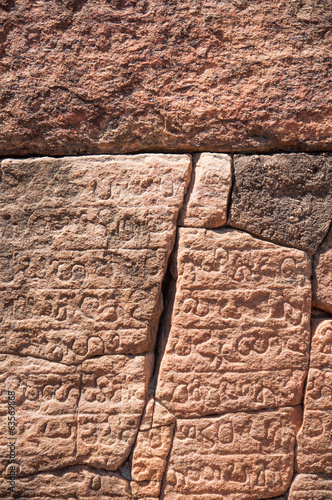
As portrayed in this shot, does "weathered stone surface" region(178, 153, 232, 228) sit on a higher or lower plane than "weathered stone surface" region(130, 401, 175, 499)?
higher

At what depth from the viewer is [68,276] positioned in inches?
77.8

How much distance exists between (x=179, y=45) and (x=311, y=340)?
1.45 metres

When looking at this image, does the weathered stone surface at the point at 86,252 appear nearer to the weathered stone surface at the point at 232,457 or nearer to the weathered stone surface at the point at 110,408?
the weathered stone surface at the point at 110,408

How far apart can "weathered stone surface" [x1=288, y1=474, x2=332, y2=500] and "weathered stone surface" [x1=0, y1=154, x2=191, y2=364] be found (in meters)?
0.90

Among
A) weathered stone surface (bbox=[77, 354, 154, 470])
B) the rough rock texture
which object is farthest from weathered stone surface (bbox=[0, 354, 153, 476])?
the rough rock texture

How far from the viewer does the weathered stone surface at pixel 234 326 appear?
195cm

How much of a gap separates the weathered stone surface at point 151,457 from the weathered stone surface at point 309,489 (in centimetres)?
60

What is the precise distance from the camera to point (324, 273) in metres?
1.99

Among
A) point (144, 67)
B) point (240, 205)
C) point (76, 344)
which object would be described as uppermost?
point (144, 67)

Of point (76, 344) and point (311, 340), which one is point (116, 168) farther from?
point (311, 340)

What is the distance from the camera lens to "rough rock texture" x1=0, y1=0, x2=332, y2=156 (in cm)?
197

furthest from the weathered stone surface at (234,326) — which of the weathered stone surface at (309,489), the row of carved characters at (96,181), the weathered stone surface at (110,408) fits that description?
the weathered stone surface at (309,489)

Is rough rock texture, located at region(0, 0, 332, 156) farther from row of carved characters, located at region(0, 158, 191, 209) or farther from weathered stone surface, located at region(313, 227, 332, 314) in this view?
weathered stone surface, located at region(313, 227, 332, 314)

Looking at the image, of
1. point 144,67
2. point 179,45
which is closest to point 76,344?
point 144,67
